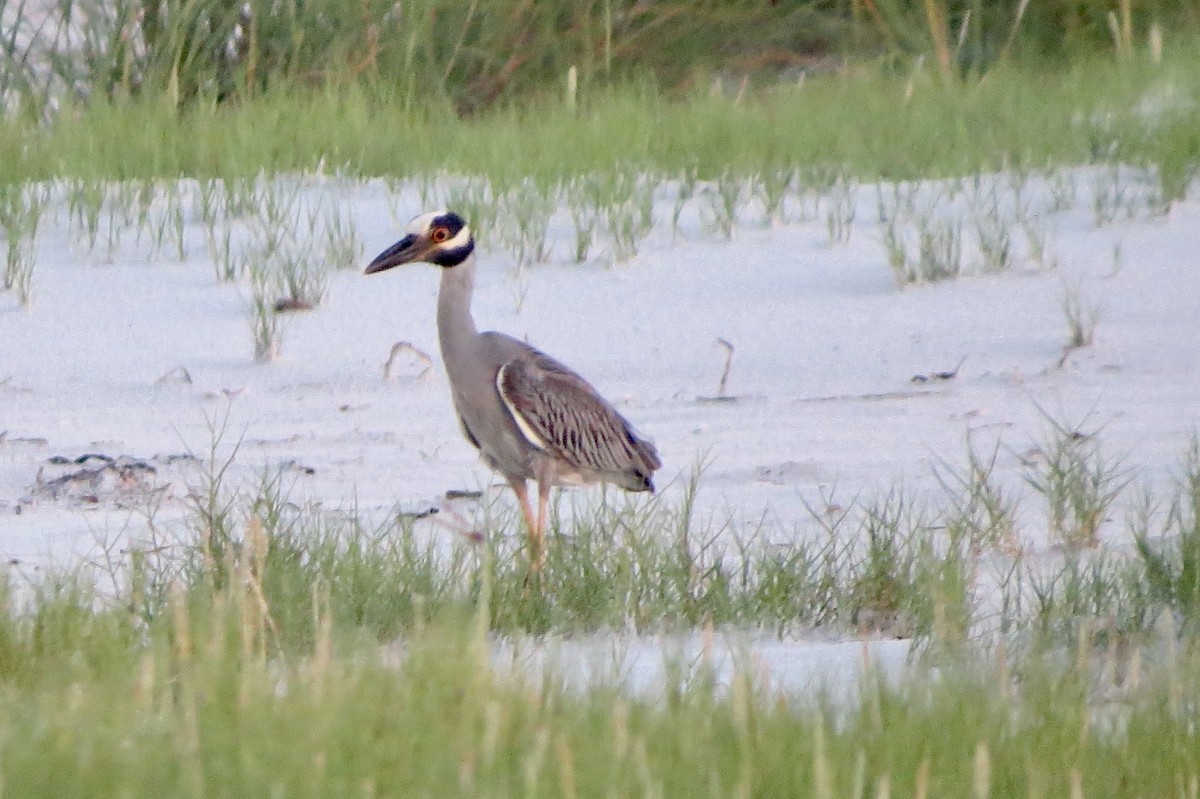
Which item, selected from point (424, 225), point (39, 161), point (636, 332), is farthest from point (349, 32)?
point (424, 225)

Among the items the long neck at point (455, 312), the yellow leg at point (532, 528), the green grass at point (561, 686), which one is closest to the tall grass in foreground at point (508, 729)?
the green grass at point (561, 686)

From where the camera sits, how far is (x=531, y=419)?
5.07 m

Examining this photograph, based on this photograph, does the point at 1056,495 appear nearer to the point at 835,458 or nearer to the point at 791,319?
the point at 835,458

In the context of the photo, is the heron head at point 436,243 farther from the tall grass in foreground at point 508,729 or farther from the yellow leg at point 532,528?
the tall grass in foreground at point 508,729

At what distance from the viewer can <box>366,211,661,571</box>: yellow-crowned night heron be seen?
5098 millimetres

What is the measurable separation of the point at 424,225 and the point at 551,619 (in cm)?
163

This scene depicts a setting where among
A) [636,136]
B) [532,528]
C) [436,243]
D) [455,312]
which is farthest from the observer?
[636,136]

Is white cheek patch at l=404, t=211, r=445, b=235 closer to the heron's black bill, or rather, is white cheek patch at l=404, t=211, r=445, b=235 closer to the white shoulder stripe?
the heron's black bill

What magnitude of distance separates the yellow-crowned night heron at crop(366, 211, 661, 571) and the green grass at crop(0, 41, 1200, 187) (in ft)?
9.52

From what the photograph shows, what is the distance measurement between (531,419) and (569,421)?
95 mm

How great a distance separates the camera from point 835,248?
7.68m

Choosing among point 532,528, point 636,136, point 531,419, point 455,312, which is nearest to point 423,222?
point 455,312

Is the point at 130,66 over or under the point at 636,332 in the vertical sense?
over

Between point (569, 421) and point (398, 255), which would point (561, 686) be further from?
point (398, 255)
